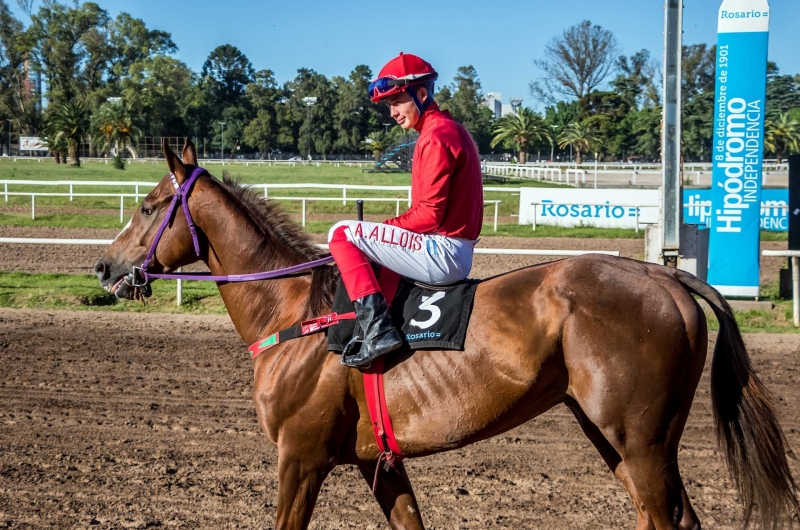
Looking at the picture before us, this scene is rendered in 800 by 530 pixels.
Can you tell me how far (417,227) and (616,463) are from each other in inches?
59.5

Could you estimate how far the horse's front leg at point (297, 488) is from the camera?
132 inches

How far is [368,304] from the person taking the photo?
10.9 ft

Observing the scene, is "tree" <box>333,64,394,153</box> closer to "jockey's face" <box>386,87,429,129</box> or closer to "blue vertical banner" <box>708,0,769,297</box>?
"blue vertical banner" <box>708,0,769,297</box>

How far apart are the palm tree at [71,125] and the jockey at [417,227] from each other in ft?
179

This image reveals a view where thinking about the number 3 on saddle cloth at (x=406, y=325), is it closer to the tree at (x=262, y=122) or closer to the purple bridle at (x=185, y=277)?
the purple bridle at (x=185, y=277)

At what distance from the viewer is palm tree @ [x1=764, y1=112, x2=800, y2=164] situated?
47.0 meters

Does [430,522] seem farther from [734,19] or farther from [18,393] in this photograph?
[734,19]

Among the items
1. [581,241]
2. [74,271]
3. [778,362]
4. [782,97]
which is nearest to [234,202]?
[778,362]

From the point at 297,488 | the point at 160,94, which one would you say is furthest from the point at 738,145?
the point at 160,94

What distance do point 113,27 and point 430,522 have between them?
89489mm

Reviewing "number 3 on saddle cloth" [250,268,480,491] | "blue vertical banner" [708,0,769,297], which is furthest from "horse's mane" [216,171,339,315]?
"blue vertical banner" [708,0,769,297]

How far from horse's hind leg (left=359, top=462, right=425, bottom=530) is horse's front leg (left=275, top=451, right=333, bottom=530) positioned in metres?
0.29

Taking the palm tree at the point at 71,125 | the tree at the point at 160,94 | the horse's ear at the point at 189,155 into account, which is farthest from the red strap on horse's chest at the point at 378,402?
the tree at the point at 160,94

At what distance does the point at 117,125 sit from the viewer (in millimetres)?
57625
